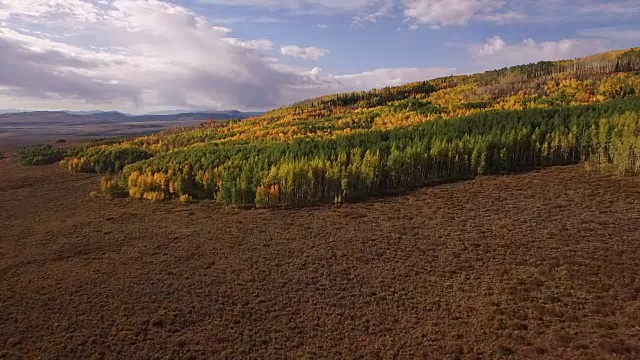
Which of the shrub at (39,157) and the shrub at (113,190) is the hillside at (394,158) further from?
the shrub at (39,157)

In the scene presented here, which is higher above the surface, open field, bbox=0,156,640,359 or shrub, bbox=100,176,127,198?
shrub, bbox=100,176,127,198

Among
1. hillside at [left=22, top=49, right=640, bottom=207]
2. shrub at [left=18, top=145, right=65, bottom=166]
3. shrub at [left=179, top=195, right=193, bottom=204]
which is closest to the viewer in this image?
Result: hillside at [left=22, top=49, right=640, bottom=207]

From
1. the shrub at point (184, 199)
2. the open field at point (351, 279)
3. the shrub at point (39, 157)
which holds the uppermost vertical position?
the shrub at point (39, 157)

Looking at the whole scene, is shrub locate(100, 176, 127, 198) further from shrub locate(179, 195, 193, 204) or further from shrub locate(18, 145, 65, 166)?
shrub locate(18, 145, 65, 166)

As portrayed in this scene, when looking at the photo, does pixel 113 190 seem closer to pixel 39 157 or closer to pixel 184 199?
pixel 184 199

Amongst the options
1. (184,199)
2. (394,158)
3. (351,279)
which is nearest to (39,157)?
(184,199)

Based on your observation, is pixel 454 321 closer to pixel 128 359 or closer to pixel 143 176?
pixel 128 359

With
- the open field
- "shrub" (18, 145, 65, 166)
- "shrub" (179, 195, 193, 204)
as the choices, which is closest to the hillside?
"shrub" (179, 195, 193, 204)

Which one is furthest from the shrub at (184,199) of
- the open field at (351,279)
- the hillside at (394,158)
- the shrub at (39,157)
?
the shrub at (39,157)
